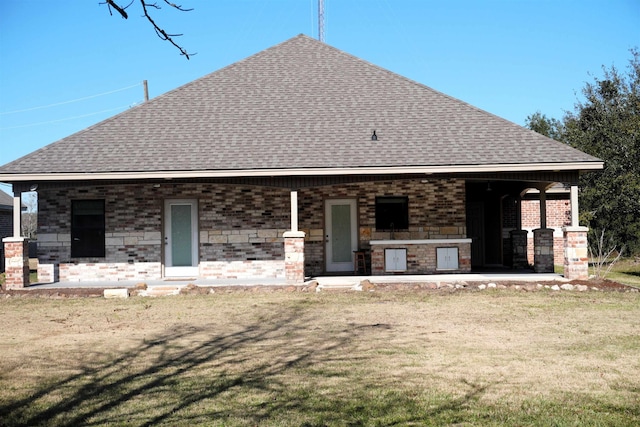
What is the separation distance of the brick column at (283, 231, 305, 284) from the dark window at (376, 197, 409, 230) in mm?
Result: 3144

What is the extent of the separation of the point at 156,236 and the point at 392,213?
20.4 ft

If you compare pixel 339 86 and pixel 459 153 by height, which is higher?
pixel 339 86

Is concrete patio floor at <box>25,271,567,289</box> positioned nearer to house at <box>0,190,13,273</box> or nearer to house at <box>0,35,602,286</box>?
house at <box>0,35,602,286</box>

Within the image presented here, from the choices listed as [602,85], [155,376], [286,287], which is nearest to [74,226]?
[286,287]

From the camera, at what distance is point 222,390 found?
6680 millimetres

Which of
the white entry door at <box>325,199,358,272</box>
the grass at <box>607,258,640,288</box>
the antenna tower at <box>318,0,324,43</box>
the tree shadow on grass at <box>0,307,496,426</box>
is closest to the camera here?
the tree shadow on grass at <box>0,307,496,426</box>

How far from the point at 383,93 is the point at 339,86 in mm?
1312

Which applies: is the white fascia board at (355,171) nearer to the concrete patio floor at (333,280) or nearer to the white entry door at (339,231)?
the concrete patio floor at (333,280)

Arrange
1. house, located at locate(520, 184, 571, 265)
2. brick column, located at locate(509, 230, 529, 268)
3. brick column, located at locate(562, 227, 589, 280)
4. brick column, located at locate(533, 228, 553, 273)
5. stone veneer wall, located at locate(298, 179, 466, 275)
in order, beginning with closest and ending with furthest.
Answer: brick column, located at locate(562, 227, 589, 280) → brick column, located at locate(533, 228, 553, 273) → stone veneer wall, located at locate(298, 179, 466, 275) → brick column, located at locate(509, 230, 529, 268) → house, located at locate(520, 184, 571, 265)

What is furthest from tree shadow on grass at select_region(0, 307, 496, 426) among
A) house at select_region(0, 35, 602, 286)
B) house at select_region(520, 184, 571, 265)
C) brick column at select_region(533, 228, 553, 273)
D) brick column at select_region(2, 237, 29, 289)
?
house at select_region(520, 184, 571, 265)

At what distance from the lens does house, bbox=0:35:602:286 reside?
15438 millimetres

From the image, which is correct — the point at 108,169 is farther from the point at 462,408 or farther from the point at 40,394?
the point at 462,408

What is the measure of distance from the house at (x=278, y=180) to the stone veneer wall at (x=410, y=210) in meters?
0.03

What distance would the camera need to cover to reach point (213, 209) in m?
17.2
